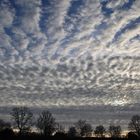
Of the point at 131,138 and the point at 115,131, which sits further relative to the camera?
the point at 115,131

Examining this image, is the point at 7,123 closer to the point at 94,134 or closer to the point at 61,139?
the point at 94,134

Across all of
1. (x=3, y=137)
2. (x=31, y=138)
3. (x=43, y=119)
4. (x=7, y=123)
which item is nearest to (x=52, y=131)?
(x=43, y=119)

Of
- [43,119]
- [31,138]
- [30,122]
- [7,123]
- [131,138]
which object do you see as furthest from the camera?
[7,123]

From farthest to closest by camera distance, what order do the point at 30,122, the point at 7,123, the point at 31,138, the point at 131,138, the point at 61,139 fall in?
1. the point at 7,123
2. the point at 30,122
3. the point at 131,138
4. the point at 61,139
5. the point at 31,138

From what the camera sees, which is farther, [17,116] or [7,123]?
[7,123]

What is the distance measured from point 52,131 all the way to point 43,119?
21.6 feet

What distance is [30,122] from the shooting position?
446 feet

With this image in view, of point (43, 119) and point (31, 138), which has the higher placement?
point (43, 119)

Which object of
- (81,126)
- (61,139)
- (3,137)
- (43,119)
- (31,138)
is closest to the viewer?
(3,137)

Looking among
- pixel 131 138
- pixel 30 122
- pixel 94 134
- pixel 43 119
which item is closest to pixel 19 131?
pixel 30 122

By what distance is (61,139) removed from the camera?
109875 mm

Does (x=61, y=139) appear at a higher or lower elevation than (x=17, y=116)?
lower

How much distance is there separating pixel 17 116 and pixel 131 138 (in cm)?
4541

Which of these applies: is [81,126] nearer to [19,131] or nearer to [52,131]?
[52,131]
